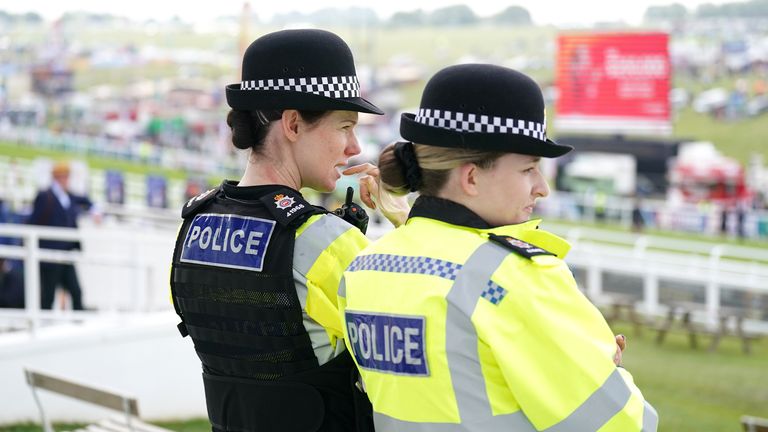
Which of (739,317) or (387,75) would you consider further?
(387,75)

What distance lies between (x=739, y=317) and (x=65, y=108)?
54.6 meters

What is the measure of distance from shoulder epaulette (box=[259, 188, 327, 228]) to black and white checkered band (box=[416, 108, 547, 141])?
41 cm

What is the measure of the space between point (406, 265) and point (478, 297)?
7.4 inches

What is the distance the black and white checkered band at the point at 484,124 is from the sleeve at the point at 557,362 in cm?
31

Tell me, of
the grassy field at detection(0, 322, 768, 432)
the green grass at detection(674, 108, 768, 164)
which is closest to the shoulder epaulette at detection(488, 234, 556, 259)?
the grassy field at detection(0, 322, 768, 432)

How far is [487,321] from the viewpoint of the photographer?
6.19ft

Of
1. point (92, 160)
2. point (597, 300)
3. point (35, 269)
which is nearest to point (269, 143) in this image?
point (35, 269)

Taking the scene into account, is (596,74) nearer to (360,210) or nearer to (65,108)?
(360,210)

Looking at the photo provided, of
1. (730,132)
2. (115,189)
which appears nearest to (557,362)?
(115,189)

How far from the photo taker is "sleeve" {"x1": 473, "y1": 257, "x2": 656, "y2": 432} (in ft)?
6.07

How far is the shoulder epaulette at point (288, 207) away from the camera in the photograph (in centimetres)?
236

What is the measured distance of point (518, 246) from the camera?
1951mm

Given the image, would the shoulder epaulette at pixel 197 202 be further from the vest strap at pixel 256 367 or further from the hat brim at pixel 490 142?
the hat brim at pixel 490 142

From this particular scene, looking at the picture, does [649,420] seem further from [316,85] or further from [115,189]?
[115,189]
